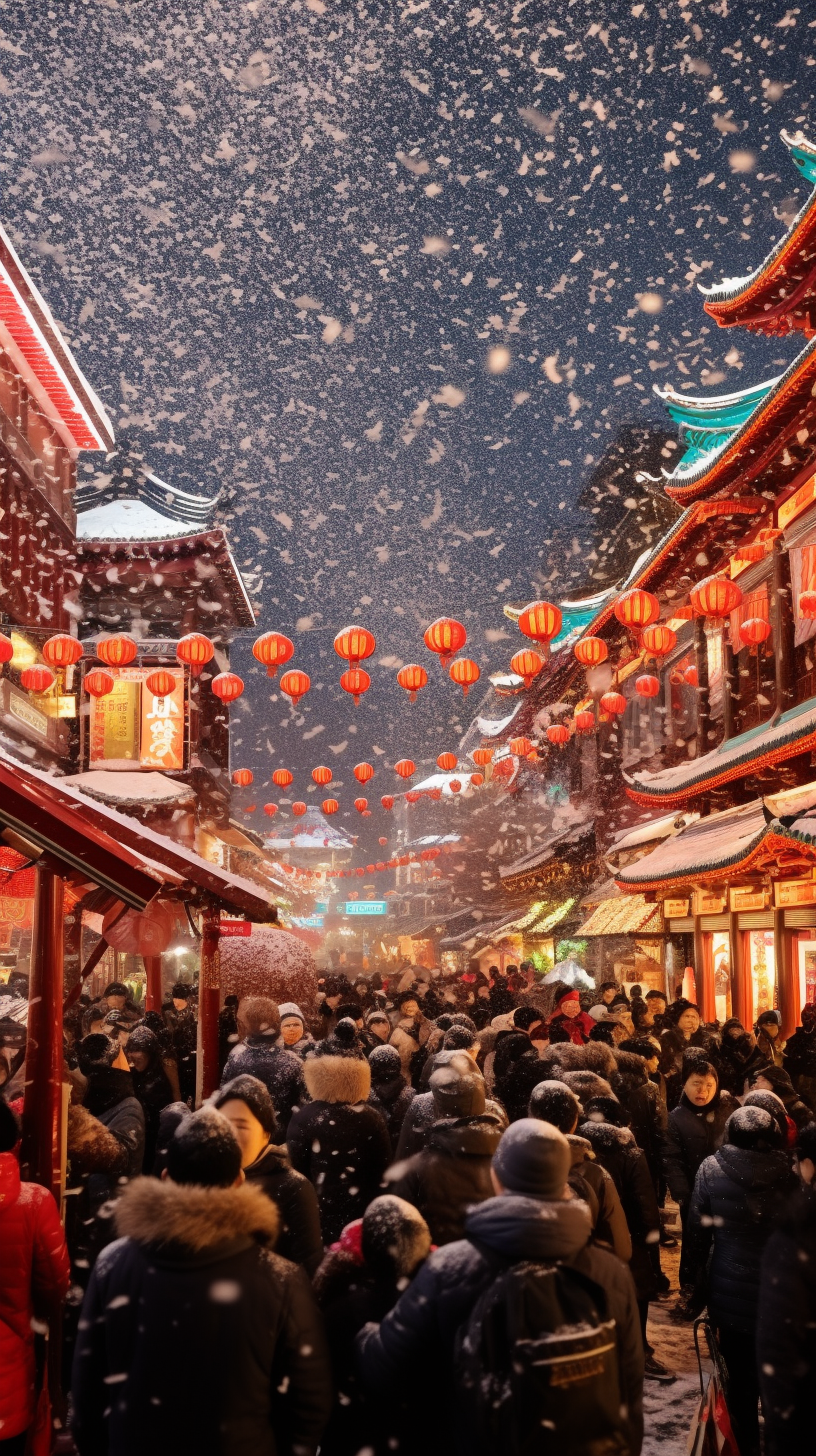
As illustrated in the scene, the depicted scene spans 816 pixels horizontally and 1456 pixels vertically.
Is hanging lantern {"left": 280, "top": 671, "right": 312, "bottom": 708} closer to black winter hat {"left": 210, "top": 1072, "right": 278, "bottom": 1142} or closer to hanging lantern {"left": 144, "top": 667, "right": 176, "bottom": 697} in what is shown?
hanging lantern {"left": 144, "top": 667, "right": 176, "bottom": 697}

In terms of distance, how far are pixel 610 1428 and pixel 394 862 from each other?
4601 cm

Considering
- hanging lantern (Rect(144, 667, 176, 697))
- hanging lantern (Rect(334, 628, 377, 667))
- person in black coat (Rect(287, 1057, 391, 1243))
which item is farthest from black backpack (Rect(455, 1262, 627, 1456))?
hanging lantern (Rect(144, 667, 176, 697))

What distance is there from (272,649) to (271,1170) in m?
12.7

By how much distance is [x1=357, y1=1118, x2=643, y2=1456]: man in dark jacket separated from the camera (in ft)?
8.45

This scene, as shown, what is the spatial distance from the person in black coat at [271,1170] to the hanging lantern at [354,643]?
11820 millimetres

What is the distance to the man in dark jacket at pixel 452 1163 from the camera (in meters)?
4.20

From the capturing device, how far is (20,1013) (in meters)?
10.0

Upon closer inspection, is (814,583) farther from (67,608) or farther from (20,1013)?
(67,608)

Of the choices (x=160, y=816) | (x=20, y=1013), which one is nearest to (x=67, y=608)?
(x=160, y=816)

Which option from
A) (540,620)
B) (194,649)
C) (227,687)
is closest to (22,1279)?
(540,620)

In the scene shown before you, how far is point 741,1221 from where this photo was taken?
4.58 metres

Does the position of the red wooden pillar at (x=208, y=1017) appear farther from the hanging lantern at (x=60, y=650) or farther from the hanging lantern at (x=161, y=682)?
the hanging lantern at (x=161, y=682)

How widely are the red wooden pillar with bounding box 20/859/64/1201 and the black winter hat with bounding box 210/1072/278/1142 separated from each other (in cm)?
172

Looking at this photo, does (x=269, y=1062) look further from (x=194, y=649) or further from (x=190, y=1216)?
(x=194, y=649)
